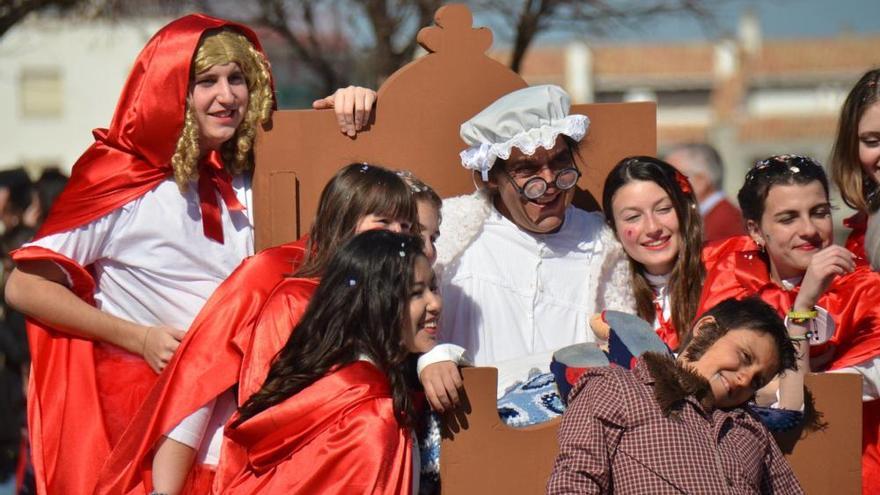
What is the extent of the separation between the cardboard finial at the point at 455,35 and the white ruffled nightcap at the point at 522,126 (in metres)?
0.40

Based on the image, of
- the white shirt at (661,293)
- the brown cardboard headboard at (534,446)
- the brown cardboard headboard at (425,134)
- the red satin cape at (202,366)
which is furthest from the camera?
the brown cardboard headboard at (425,134)

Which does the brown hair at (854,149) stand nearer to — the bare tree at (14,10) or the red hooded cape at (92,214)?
the red hooded cape at (92,214)

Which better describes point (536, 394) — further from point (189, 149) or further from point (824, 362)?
point (189, 149)

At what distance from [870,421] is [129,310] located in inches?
92.4

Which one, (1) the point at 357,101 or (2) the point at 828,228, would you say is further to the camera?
(1) the point at 357,101

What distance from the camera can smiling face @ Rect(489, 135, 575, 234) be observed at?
163 inches

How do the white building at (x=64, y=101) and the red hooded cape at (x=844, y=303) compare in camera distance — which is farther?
the white building at (x=64, y=101)

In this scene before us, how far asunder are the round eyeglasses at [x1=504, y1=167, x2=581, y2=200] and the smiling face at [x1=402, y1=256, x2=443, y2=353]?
0.71 meters

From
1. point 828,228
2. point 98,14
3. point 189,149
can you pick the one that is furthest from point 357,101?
point 98,14

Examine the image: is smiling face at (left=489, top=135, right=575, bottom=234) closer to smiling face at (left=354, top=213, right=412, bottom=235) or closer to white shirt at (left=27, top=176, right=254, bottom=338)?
smiling face at (left=354, top=213, right=412, bottom=235)

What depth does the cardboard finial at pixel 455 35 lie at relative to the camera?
457 cm

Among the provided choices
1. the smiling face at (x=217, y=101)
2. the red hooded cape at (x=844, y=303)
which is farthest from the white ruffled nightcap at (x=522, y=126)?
the smiling face at (x=217, y=101)

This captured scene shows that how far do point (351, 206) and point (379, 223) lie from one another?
0.31 feet

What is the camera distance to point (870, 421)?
399 centimetres
